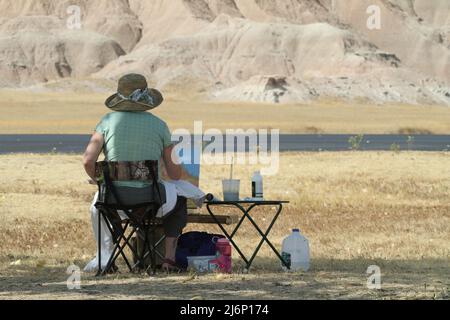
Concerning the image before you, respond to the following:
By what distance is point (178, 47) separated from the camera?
A: 466ft

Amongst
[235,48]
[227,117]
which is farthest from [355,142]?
[235,48]

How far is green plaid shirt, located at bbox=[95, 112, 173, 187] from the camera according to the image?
9656 mm

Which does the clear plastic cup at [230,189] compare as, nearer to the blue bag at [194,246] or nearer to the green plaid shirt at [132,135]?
the blue bag at [194,246]

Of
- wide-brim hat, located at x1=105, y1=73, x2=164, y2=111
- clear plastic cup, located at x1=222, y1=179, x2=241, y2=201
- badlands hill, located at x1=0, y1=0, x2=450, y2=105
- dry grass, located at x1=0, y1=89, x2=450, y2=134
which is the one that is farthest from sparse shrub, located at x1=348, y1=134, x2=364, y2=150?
badlands hill, located at x1=0, y1=0, x2=450, y2=105

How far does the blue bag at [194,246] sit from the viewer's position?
10.3 metres

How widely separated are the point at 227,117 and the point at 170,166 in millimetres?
73404

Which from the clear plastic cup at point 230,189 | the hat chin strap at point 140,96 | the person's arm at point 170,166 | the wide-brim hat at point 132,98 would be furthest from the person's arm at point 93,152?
the clear plastic cup at point 230,189

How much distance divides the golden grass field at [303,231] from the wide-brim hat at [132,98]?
1.41 metres

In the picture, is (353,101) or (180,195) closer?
(180,195)

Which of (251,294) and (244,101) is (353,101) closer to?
(244,101)

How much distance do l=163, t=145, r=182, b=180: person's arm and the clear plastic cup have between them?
0.47m
